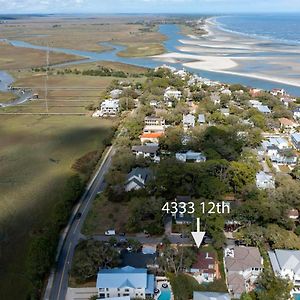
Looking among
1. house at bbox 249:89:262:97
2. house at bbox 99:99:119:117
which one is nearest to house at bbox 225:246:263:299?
house at bbox 99:99:119:117

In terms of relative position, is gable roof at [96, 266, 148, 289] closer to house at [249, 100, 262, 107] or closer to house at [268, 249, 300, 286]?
house at [268, 249, 300, 286]

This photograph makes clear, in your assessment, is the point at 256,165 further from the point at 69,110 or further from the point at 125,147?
the point at 69,110

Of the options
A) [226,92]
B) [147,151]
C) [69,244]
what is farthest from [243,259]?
[226,92]

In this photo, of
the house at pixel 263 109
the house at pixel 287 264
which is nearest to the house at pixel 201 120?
the house at pixel 263 109

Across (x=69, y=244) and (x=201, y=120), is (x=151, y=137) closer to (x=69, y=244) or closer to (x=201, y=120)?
(x=201, y=120)

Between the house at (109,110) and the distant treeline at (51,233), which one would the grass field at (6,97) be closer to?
the house at (109,110)

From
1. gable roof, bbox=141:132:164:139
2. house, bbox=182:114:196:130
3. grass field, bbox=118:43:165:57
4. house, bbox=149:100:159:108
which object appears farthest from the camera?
grass field, bbox=118:43:165:57
